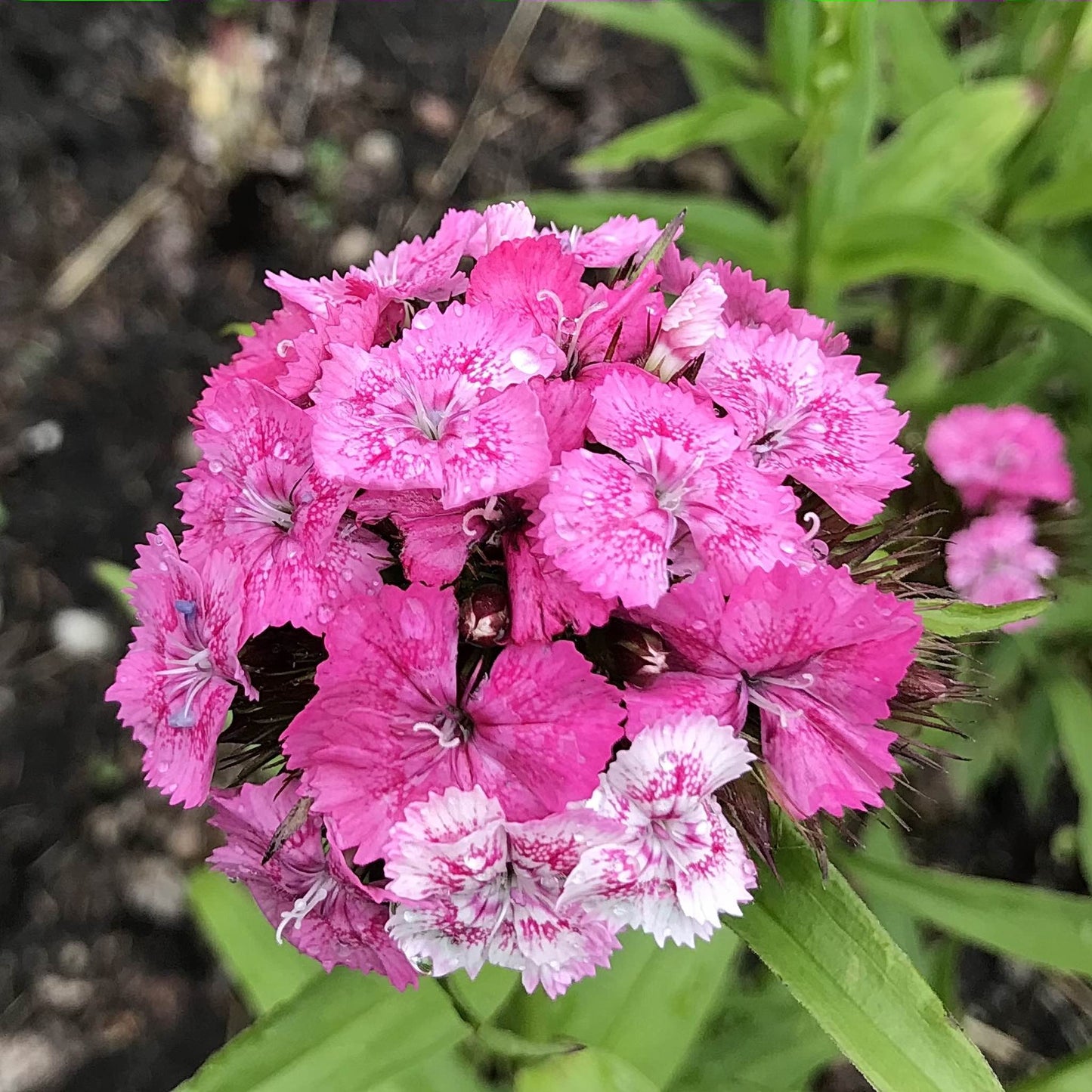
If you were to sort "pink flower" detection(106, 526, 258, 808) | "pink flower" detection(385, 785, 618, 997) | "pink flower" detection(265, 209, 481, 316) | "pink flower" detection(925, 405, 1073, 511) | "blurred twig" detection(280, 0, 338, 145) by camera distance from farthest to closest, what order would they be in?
"blurred twig" detection(280, 0, 338, 145)
"pink flower" detection(925, 405, 1073, 511)
"pink flower" detection(265, 209, 481, 316)
"pink flower" detection(106, 526, 258, 808)
"pink flower" detection(385, 785, 618, 997)

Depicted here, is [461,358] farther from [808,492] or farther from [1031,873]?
[1031,873]

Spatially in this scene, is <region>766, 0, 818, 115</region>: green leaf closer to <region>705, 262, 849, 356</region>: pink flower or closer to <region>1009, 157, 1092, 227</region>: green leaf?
<region>1009, 157, 1092, 227</region>: green leaf

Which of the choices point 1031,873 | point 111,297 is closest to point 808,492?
point 1031,873

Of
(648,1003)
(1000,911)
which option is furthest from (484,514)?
(1000,911)

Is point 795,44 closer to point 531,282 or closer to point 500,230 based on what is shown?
point 500,230

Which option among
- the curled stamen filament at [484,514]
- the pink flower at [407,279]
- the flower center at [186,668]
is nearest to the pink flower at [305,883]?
the flower center at [186,668]

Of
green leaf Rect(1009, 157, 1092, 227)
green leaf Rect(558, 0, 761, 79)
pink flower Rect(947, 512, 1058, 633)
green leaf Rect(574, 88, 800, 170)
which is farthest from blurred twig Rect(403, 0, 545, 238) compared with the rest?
pink flower Rect(947, 512, 1058, 633)
